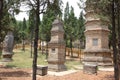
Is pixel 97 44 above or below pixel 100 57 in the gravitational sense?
above

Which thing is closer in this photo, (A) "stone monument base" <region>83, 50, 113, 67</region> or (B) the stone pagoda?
(A) "stone monument base" <region>83, 50, 113, 67</region>

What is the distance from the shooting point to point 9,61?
28.1 meters

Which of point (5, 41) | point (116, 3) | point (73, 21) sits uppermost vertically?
point (73, 21)

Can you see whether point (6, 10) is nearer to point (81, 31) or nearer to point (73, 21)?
point (81, 31)

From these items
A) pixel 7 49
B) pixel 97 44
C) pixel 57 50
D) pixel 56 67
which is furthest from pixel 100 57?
pixel 7 49

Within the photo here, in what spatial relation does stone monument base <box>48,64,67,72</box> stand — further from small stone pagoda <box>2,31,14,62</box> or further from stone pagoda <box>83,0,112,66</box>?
small stone pagoda <box>2,31,14,62</box>

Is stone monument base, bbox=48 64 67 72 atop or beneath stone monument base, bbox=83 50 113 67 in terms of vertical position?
beneath

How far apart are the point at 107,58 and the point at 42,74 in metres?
9.93

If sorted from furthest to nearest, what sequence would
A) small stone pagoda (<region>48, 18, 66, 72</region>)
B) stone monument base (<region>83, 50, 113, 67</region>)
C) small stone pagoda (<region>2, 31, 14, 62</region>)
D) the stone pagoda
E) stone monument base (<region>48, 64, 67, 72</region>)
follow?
1. small stone pagoda (<region>2, 31, 14, 62</region>)
2. the stone pagoda
3. stone monument base (<region>83, 50, 113, 67</region>)
4. small stone pagoda (<region>48, 18, 66, 72</region>)
5. stone monument base (<region>48, 64, 67, 72</region>)

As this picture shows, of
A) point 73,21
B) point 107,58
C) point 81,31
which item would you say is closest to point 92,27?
point 107,58

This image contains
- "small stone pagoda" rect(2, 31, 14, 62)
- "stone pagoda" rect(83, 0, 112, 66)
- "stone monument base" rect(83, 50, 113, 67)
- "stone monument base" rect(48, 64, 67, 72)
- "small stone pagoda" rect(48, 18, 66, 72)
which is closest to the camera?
"stone monument base" rect(48, 64, 67, 72)

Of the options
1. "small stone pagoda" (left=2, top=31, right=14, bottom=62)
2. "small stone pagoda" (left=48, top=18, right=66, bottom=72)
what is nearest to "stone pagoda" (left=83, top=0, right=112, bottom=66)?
"small stone pagoda" (left=48, top=18, right=66, bottom=72)

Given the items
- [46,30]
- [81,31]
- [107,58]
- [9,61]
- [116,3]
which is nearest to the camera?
[116,3]

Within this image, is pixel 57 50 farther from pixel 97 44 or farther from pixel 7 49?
pixel 7 49
